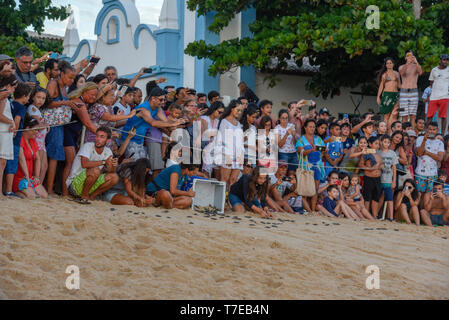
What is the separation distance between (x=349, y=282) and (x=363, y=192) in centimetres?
456

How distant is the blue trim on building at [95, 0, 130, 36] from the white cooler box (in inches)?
346

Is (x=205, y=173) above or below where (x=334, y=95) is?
below

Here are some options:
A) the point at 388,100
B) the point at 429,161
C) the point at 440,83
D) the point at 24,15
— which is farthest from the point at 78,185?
the point at 24,15

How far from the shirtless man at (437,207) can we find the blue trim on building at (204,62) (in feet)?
20.0

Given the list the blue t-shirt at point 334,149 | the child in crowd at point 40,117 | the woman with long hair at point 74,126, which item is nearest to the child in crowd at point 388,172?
the blue t-shirt at point 334,149

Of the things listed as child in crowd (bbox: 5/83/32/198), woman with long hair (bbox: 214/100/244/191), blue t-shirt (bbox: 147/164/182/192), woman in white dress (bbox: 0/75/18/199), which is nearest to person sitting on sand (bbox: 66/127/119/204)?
blue t-shirt (bbox: 147/164/182/192)

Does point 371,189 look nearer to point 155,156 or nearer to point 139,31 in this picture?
point 155,156

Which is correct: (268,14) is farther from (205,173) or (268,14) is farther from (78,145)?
(78,145)

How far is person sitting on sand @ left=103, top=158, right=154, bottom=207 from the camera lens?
27.5 feet

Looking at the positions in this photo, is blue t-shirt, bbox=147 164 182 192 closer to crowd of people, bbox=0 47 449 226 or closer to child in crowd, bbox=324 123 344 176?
crowd of people, bbox=0 47 449 226

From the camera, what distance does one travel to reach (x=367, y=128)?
1086 centimetres

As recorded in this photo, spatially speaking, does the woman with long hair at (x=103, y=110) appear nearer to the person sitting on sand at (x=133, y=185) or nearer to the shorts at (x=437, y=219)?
the person sitting on sand at (x=133, y=185)

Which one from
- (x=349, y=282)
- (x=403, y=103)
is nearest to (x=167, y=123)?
(x=349, y=282)

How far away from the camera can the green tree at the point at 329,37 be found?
1272cm
